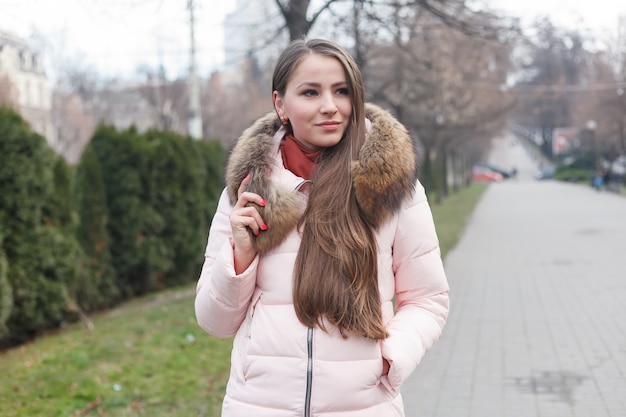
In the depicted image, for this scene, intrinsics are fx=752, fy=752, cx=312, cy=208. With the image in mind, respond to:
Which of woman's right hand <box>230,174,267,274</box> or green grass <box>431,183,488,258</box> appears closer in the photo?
woman's right hand <box>230,174,267,274</box>

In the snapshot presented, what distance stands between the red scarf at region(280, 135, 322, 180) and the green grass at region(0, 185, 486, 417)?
2.96 m

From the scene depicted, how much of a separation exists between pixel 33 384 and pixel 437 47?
1530 centimetres

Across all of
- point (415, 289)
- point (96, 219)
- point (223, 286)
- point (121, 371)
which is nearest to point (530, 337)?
point (121, 371)

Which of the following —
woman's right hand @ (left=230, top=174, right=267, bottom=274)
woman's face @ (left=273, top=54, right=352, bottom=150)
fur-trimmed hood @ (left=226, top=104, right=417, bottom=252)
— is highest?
woman's face @ (left=273, top=54, right=352, bottom=150)

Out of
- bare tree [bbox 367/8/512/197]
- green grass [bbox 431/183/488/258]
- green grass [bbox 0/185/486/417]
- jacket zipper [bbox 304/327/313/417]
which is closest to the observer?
jacket zipper [bbox 304/327/313/417]

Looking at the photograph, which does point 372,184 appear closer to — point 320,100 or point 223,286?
point 320,100

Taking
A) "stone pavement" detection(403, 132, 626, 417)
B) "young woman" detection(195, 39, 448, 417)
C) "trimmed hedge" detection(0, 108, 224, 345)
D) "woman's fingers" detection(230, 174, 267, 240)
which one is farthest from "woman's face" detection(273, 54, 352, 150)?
"trimmed hedge" detection(0, 108, 224, 345)

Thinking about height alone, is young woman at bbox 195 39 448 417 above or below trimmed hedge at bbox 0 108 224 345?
above

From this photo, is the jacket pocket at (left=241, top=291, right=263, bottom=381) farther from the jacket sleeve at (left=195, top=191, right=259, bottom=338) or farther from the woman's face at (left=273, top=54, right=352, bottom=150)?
the woman's face at (left=273, top=54, right=352, bottom=150)

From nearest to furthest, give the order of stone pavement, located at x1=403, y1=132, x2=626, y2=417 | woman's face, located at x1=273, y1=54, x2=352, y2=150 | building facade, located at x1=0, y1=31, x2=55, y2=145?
woman's face, located at x1=273, y1=54, x2=352, y2=150 → stone pavement, located at x1=403, y1=132, x2=626, y2=417 → building facade, located at x1=0, y1=31, x2=55, y2=145

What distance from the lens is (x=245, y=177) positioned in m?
2.33

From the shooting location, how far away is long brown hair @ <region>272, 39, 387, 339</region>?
82.4 inches

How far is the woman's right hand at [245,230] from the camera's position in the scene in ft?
7.09

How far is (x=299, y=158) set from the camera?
7.58 feet
